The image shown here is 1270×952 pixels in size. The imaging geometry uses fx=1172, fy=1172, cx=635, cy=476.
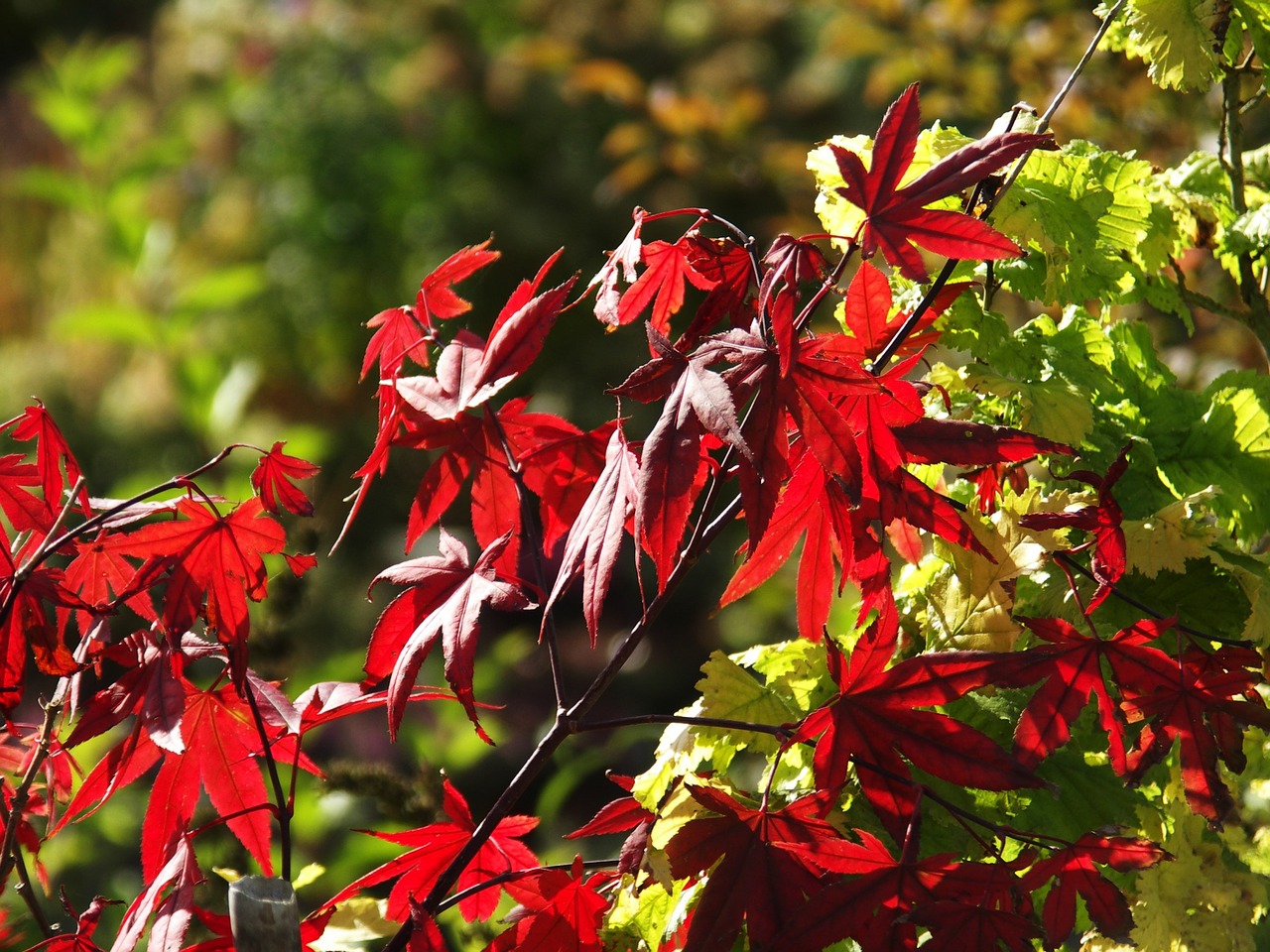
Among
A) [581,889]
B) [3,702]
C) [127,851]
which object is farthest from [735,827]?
[127,851]

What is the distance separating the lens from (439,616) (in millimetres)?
645

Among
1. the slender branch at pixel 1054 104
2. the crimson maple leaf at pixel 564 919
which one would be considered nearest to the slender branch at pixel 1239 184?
the slender branch at pixel 1054 104

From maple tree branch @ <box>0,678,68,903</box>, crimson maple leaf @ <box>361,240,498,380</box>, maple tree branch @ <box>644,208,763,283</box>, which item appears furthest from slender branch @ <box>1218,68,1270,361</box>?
maple tree branch @ <box>0,678,68,903</box>

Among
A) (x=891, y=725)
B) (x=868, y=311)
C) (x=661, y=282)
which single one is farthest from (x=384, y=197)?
(x=891, y=725)

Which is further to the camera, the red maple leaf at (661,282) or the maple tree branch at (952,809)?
the red maple leaf at (661,282)

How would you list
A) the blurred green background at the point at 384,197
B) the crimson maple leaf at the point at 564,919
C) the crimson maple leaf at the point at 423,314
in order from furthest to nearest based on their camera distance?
1. the blurred green background at the point at 384,197
2. the crimson maple leaf at the point at 423,314
3. the crimson maple leaf at the point at 564,919

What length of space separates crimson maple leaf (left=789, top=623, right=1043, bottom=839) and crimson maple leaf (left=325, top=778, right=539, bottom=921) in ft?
0.76

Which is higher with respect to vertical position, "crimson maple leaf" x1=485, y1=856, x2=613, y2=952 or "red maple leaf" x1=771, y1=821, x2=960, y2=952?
"red maple leaf" x1=771, y1=821, x2=960, y2=952

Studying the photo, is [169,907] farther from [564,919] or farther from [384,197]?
[384,197]

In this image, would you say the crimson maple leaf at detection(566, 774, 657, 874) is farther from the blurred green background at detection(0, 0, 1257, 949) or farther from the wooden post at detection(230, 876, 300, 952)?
the blurred green background at detection(0, 0, 1257, 949)

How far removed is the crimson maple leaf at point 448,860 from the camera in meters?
0.71

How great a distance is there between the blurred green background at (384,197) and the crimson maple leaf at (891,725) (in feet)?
5.02

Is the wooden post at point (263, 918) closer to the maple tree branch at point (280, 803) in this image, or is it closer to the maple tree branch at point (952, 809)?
the maple tree branch at point (280, 803)

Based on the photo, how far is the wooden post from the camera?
58cm
